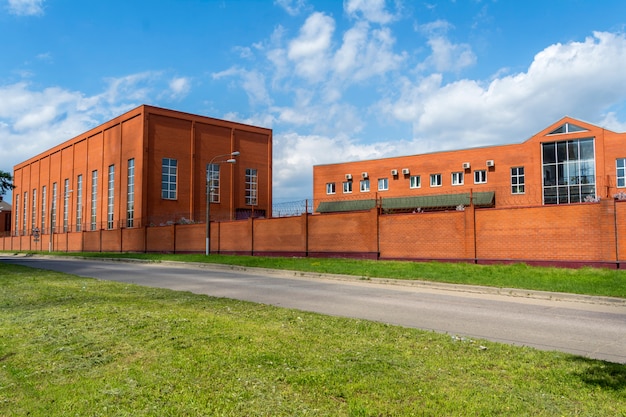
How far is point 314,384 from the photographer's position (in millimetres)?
4367

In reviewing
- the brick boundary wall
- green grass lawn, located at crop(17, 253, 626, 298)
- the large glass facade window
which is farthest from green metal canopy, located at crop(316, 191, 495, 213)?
green grass lawn, located at crop(17, 253, 626, 298)

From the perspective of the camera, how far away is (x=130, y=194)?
4866 cm

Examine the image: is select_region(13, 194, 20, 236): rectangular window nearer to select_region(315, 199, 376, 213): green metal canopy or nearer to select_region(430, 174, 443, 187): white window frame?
select_region(315, 199, 376, 213): green metal canopy

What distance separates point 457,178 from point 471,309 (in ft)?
137

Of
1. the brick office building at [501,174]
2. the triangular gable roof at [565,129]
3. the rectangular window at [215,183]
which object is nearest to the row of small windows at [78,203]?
the rectangular window at [215,183]

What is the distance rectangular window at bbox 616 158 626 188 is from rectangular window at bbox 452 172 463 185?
13.6m

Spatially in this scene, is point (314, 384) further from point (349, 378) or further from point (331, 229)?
point (331, 229)

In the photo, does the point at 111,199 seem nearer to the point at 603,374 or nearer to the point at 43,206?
the point at 43,206

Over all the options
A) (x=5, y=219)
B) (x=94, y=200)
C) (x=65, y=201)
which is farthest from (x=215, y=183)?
(x=5, y=219)

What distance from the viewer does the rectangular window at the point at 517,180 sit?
153ft

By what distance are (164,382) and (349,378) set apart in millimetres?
1688

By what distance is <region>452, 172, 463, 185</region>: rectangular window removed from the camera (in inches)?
1971

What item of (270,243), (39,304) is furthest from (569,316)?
(270,243)

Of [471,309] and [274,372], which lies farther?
[471,309]
